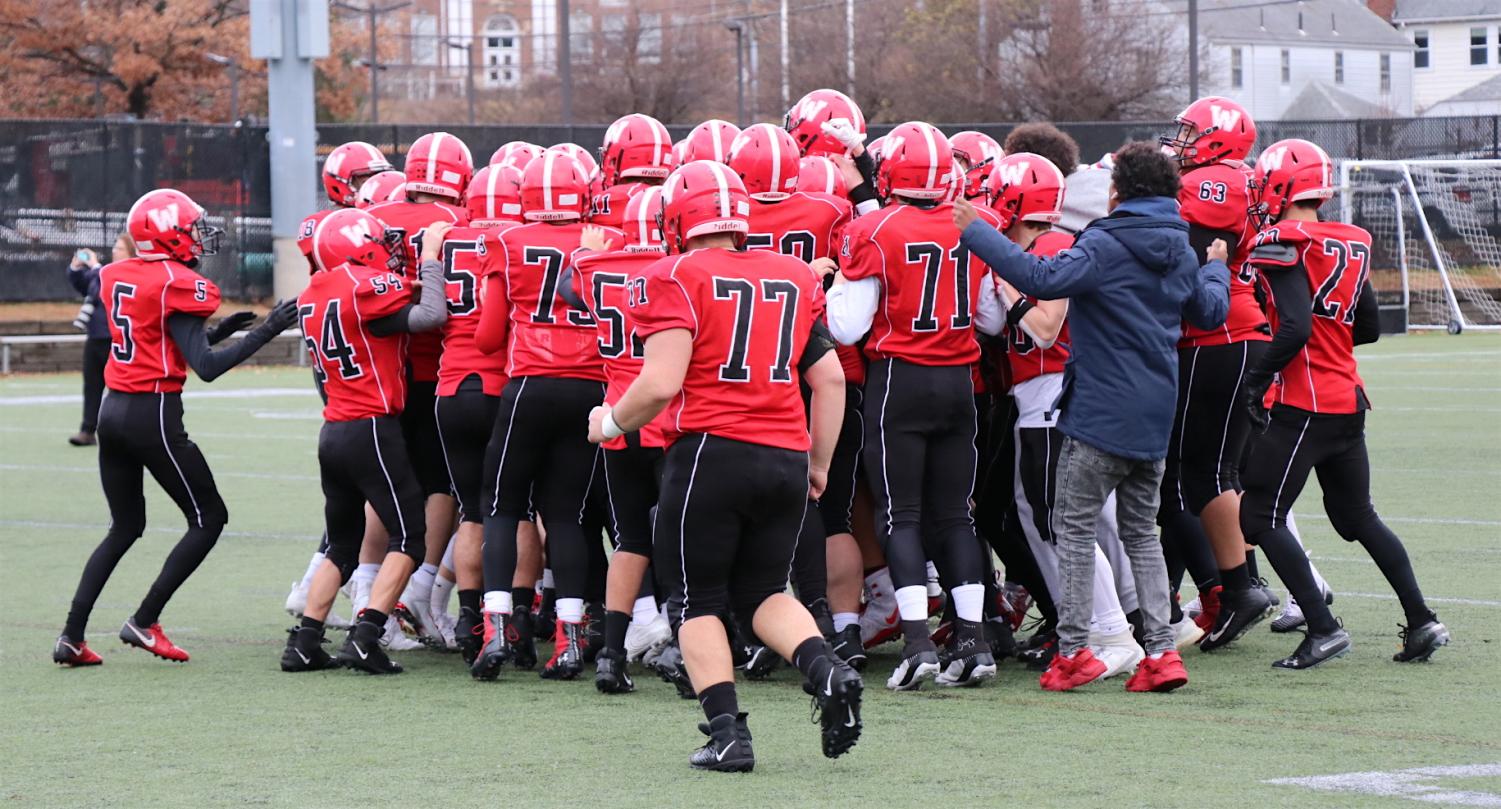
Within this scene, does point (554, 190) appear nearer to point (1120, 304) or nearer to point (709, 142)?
point (709, 142)

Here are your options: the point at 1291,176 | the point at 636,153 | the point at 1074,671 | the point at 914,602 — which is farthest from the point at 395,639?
the point at 1291,176

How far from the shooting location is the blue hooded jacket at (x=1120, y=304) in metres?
6.61

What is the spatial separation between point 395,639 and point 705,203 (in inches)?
139

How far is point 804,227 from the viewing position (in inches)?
291

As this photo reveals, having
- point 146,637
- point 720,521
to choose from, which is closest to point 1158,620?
point 720,521

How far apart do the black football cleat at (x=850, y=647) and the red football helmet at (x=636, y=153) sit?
2.02 meters

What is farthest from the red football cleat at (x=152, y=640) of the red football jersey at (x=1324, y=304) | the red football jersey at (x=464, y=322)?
the red football jersey at (x=1324, y=304)

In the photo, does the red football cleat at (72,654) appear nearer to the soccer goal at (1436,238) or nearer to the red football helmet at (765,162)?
the red football helmet at (765,162)

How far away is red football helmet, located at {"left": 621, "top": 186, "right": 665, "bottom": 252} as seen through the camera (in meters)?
7.09

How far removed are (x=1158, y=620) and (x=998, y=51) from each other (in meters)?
43.2

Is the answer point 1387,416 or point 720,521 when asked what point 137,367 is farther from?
point 1387,416

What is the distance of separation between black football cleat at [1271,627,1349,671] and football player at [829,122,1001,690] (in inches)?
46.6

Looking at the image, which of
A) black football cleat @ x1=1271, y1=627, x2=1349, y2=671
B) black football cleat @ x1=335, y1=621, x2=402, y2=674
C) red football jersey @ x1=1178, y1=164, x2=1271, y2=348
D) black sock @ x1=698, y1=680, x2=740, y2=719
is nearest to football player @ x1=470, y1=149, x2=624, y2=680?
black football cleat @ x1=335, y1=621, x2=402, y2=674

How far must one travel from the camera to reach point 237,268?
2962 centimetres
